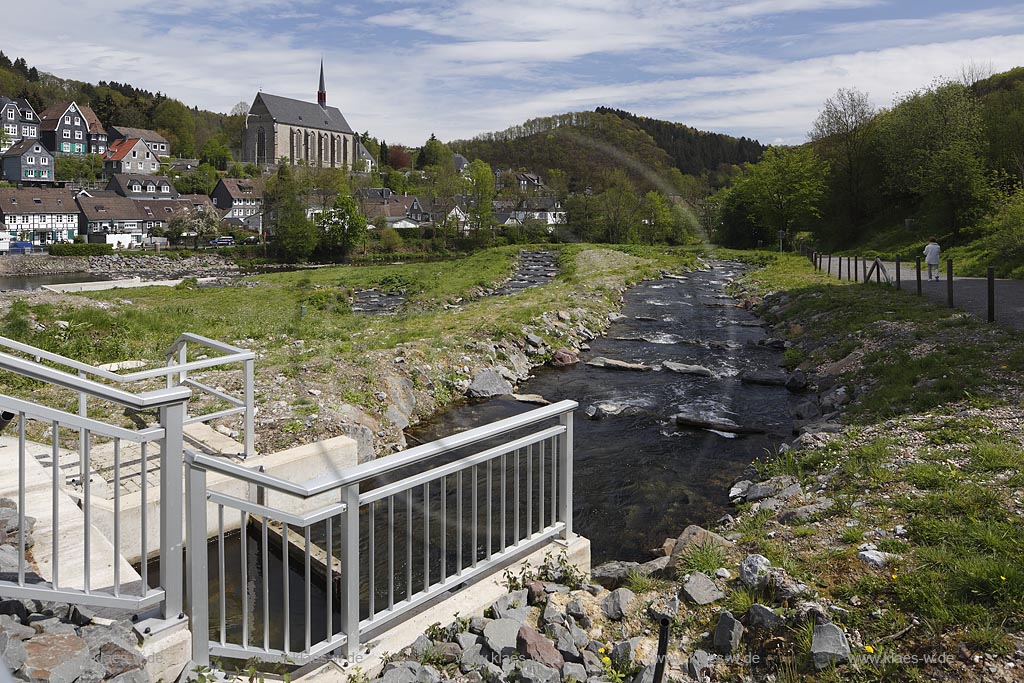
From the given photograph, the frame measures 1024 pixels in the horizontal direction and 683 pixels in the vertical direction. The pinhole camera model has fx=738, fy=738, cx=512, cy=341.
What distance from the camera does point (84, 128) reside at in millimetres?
136250

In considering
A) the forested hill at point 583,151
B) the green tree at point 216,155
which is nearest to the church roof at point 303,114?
the green tree at point 216,155

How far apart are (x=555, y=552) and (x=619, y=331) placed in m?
16.9

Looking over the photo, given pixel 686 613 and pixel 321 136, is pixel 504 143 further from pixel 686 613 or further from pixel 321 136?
pixel 686 613

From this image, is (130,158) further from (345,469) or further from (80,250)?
(345,469)

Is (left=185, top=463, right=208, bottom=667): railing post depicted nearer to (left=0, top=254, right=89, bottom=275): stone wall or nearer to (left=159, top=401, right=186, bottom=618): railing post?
(left=159, top=401, right=186, bottom=618): railing post

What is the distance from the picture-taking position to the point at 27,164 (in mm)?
110688

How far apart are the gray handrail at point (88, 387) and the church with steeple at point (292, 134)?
143102 mm

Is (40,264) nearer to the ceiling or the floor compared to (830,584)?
nearer to the ceiling

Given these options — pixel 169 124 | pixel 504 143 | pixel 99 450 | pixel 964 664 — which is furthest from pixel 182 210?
pixel 964 664

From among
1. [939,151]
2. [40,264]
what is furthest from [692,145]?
[40,264]

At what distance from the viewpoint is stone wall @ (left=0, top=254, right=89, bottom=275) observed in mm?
67062

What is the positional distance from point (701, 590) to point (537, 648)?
1.52m

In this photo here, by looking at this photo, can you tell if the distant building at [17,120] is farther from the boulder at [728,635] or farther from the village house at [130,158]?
the boulder at [728,635]

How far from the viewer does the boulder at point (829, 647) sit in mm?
4402
